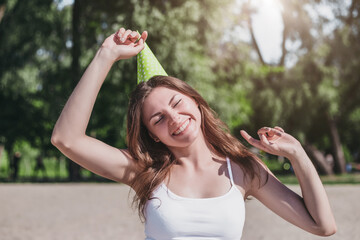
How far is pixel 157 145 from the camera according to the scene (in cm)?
233

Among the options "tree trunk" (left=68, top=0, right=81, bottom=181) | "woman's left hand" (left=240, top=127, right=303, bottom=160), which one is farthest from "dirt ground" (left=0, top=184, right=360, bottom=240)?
"tree trunk" (left=68, top=0, right=81, bottom=181)

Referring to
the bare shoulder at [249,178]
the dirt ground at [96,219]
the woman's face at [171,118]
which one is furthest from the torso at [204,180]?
the dirt ground at [96,219]

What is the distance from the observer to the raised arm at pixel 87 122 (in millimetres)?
2041

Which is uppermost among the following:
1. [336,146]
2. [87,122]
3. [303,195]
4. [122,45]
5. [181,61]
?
[122,45]

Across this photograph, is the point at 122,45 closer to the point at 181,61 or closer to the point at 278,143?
the point at 278,143

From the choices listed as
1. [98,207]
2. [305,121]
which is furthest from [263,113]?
[98,207]

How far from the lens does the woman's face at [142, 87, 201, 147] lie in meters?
2.16

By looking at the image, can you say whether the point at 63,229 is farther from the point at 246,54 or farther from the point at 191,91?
the point at 246,54

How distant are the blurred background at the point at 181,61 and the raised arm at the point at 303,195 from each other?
14.5m

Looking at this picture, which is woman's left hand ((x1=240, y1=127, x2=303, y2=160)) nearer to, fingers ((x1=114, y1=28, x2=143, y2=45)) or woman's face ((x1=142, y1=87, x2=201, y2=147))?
woman's face ((x1=142, y1=87, x2=201, y2=147))

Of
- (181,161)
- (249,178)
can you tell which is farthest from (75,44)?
(249,178)

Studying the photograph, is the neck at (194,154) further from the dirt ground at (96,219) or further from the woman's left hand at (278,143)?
the dirt ground at (96,219)

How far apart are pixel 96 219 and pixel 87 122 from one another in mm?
7318

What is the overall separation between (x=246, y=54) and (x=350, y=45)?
167 inches
